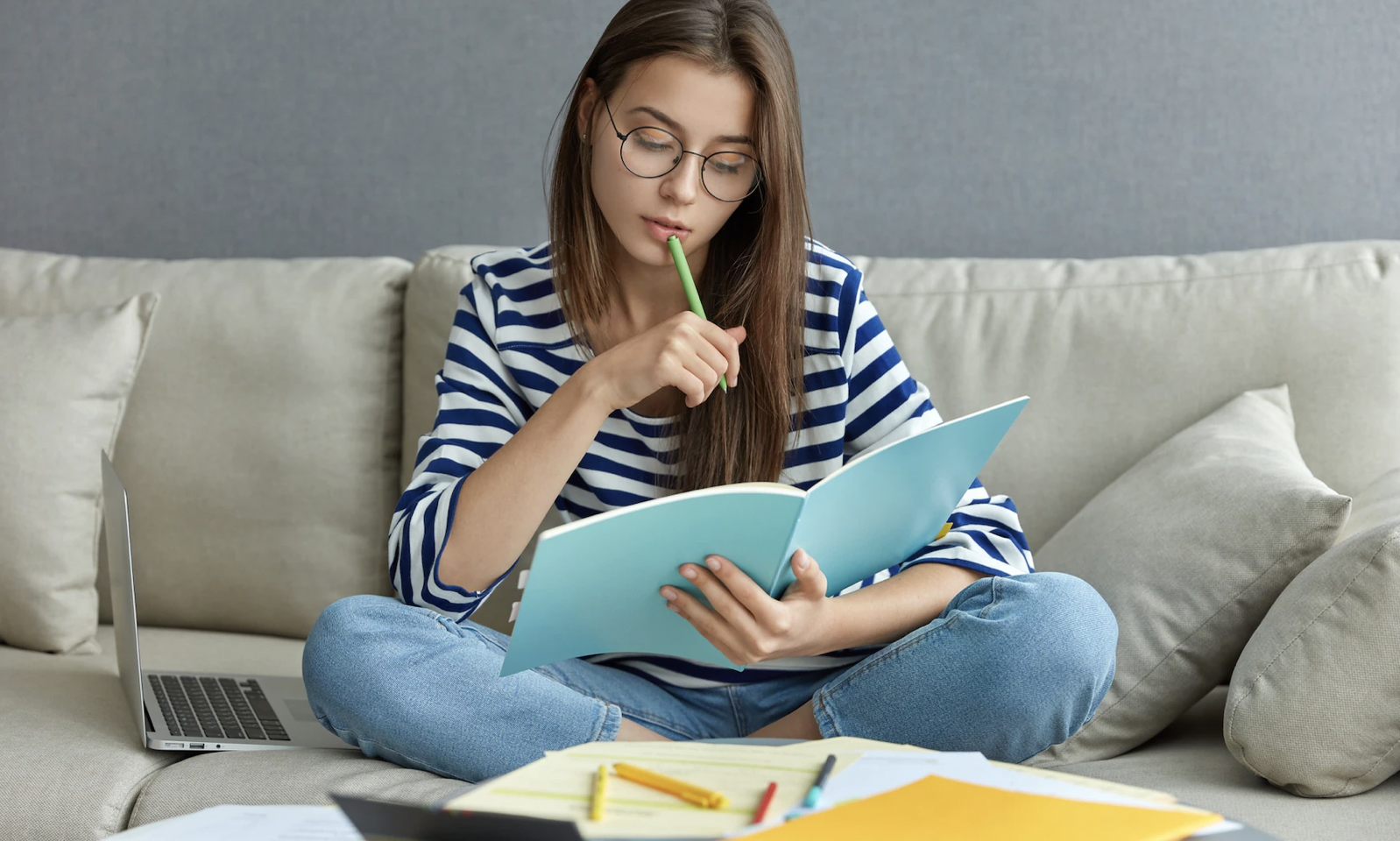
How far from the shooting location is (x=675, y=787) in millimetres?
540

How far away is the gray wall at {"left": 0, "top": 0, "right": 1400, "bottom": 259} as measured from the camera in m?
1.63

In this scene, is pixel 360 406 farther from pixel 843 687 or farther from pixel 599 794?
pixel 599 794

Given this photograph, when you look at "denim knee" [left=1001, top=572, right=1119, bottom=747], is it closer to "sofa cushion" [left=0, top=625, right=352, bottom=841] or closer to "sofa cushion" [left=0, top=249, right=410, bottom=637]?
"sofa cushion" [left=0, top=625, right=352, bottom=841]

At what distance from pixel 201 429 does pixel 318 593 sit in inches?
10.5

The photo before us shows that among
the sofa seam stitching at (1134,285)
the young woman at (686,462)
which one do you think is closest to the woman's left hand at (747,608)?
the young woman at (686,462)

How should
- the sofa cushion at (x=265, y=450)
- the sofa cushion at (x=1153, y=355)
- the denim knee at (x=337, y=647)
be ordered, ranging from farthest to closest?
1. the sofa cushion at (x=265, y=450)
2. the sofa cushion at (x=1153, y=355)
3. the denim knee at (x=337, y=647)

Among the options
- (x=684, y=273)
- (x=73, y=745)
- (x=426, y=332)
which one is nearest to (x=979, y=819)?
(x=684, y=273)

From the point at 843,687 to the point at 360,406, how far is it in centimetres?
83

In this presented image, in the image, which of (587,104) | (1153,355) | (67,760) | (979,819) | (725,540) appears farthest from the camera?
(1153,355)

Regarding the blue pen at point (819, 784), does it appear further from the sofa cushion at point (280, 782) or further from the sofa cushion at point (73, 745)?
the sofa cushion at point (73, 745)

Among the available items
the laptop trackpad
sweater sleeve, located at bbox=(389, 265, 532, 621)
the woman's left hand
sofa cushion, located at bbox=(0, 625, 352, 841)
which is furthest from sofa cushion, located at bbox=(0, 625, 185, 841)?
the woman's left hand

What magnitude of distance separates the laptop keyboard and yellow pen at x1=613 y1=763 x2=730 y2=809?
0.67 metres

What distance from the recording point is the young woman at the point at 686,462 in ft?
3.12

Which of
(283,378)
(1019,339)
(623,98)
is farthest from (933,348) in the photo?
(283,378)
